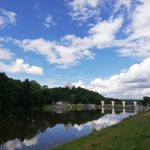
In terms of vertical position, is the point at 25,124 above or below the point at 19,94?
below

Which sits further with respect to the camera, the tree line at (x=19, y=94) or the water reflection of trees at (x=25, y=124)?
the tree line at (x=19, y=94)

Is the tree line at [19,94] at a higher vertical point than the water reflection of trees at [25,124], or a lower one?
higher

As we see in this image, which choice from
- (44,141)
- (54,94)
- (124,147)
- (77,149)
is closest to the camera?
(124,147)

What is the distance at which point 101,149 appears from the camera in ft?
65.5

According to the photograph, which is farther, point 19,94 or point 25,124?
point 19,94

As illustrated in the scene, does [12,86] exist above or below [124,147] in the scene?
above

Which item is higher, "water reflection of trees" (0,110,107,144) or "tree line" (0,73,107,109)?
"tree line" (0,73,107,109)

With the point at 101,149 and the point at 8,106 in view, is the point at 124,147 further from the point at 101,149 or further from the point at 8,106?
the point at 8,106

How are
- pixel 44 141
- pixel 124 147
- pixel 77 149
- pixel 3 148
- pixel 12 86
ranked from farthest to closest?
pixel 12 86 → pixel 44 141 → pixel 3 148 → pixel 77 149 → pixel 124 147

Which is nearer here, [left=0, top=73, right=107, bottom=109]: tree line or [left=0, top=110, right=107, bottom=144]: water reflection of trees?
[left=0, top=110, right=107, bottom=144]: water reflection of trees

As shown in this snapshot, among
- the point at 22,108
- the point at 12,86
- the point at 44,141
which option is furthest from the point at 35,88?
the point at 44,141

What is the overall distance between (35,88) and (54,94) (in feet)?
127

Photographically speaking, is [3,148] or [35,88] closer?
[3,148]

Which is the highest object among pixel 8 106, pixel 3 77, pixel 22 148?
pixel 3 77
